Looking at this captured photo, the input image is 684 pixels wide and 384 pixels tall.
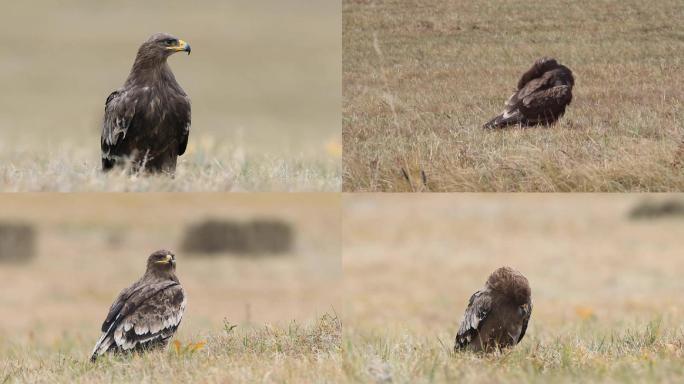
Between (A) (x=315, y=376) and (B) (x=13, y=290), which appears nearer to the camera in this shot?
(A) (x=315, y=376)

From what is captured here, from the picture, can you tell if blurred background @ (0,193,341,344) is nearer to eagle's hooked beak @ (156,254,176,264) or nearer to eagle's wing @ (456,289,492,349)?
eagle's hooked beak @ (156,254,176,264)

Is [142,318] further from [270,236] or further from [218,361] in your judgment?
[270,236]

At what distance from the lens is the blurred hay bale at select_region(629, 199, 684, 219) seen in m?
27.0

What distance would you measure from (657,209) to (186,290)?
14608 millimetres

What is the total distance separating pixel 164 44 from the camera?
29.9 ft

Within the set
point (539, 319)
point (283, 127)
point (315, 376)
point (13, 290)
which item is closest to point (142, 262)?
point (13, 290)

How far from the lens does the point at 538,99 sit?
479 inches

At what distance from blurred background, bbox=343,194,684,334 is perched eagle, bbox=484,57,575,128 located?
243cm

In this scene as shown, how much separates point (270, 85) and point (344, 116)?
29350 millimetres

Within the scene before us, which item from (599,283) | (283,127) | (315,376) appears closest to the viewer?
(315,376)

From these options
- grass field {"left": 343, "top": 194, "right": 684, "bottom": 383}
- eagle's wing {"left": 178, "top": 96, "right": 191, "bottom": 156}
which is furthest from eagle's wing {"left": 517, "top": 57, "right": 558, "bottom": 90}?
eagle's wing {"left": 178, "top": 96, "right": 191, "bottom": 156}

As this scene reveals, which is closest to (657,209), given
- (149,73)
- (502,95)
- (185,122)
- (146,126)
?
(502,95)

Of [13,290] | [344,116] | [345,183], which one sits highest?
[344,116]

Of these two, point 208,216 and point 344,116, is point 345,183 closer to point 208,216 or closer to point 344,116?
point 344,116
